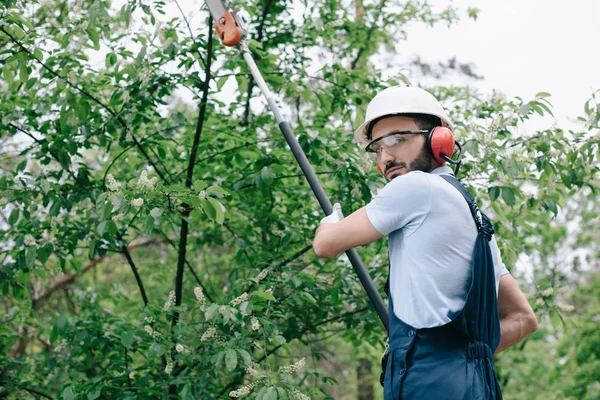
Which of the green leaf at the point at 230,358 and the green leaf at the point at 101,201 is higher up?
the green leaf at the point at 101,201

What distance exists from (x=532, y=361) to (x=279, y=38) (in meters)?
14.1

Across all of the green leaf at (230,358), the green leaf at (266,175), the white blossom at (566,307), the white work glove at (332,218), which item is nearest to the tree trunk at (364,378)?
the white blossom at (566,307)

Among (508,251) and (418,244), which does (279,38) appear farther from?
(418,244)

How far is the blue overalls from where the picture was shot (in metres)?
2.05

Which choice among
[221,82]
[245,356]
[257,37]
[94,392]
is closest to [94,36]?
[221,82]

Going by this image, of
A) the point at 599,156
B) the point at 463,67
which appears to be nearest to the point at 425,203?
the point at 599,156

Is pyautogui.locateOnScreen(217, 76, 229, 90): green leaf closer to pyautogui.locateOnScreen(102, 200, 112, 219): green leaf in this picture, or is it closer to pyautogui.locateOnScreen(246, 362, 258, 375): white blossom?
pyautogui.locateOnScreen(102, 200, 112, 219): green leaf

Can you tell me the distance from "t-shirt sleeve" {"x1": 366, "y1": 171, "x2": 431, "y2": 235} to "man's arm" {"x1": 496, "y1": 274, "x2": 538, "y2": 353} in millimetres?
661

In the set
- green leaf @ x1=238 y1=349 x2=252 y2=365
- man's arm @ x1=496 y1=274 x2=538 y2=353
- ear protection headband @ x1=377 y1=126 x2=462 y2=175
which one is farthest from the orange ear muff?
green leaf @ x1=238 y1=349 x2=252 y2=365

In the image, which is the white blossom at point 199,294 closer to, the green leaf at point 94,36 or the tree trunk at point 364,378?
the green leaf at point 94,36

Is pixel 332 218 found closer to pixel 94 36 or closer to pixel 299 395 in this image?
pixel 299 395

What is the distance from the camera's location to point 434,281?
2127 millimetres

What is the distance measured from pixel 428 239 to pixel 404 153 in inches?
16.3

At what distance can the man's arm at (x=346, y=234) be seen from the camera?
221 centimetres
